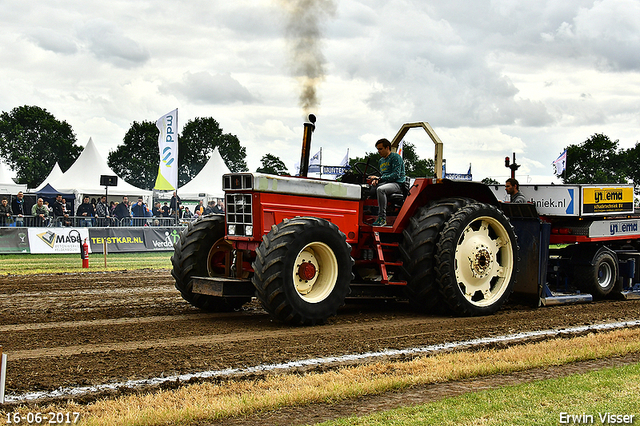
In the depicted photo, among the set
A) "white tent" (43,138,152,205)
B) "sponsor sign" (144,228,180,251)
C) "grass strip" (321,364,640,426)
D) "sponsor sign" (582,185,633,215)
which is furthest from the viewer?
"white tent" (43,138,152,205)

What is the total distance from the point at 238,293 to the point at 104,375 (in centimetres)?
249

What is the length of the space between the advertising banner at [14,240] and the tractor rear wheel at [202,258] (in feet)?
42.8

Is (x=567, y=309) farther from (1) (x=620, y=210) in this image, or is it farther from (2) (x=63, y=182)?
(2) (x=63, y=182)

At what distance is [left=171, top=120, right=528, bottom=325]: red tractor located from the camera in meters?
7.14

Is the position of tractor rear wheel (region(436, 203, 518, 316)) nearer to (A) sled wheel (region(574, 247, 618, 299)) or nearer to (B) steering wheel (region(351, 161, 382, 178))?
(B) steering wheel (region(351, 161, 382, 178))

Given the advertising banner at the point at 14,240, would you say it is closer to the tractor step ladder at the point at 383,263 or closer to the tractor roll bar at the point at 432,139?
the tractor roll bar at the point at 432,139

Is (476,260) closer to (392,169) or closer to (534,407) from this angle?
(392,169)

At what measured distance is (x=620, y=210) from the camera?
1017cm

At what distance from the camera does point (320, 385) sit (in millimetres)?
4660

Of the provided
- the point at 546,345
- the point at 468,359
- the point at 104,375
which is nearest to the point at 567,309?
the point at 546,345

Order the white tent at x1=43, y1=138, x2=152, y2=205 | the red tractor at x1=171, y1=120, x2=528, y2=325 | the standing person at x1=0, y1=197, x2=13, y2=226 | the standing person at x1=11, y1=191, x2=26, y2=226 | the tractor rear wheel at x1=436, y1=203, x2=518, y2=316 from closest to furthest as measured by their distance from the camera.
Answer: the red tractor at x1=171, y1=120, x2=528, y2=325 < the tractor rear wheel at x1=436, y1=203, x2=518, y2=316 < the standing person at x1=0, y1=197, x2=13, y2=226 < the standing person at x1=11, y1=191, x2=26, y2=226 < the white tent at x1=43, y1=138, x2=152, y2=205

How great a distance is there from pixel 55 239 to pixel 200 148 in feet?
222

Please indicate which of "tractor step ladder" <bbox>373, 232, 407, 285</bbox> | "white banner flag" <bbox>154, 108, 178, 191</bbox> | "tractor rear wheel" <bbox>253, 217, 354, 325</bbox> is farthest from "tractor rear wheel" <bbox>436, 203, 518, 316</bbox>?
"white banner flag" <bbox>154, 108, 178, 191</bbox>

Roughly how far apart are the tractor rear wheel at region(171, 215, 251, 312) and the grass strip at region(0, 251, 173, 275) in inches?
300
